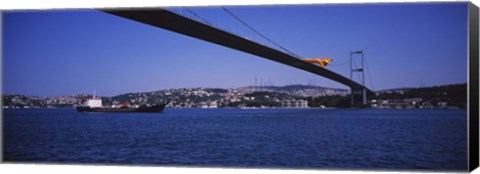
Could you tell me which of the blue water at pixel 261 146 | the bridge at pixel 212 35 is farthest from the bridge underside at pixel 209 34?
the blue water at pixel 261 146

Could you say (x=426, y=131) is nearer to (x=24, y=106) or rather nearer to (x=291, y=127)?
(x=291, y=127)

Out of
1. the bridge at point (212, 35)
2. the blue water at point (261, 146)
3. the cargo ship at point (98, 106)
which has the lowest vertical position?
the blue water at point (261, 146)

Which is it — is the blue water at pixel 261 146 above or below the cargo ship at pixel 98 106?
below

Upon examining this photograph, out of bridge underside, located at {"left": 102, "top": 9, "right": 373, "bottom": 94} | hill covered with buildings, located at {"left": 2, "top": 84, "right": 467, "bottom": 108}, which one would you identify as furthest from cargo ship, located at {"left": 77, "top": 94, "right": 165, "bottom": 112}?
bridge underside, located at {"left": 102, "top": 9, "right": 373, "bottom": 94}

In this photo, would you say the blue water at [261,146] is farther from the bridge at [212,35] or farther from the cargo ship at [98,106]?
the bridge at [212,35]

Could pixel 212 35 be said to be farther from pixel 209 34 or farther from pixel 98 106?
pixel 98 106

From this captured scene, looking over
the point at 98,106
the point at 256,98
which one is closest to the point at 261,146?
the point at 256,98

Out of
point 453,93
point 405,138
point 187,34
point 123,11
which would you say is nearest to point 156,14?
point 123,11
